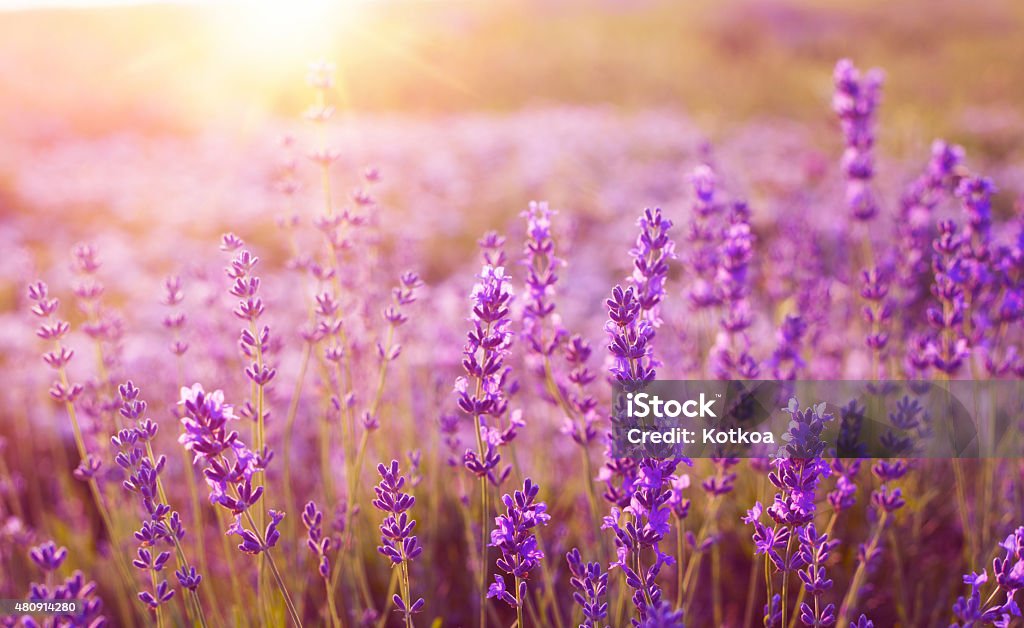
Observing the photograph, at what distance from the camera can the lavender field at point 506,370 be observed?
5.76 feet

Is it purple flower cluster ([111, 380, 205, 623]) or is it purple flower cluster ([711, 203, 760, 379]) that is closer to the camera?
purple flower cluster ([111, 380, 205, 623])

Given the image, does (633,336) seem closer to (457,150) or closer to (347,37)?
(457,150)

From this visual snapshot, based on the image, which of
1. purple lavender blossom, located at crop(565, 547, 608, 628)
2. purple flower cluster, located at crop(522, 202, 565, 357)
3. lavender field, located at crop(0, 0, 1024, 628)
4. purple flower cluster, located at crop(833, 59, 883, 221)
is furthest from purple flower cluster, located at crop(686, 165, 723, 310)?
purple lavender blossom, located at crop(565, 547, 608, 628)

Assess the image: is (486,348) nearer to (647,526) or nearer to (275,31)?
(647,526)

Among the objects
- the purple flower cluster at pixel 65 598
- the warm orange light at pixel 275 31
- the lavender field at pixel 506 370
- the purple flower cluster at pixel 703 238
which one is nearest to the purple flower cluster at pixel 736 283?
the lavender field at pixel 506 370

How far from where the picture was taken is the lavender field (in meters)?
1.75

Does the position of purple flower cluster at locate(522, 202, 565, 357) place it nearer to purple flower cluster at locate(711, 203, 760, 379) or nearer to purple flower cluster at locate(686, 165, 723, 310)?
purple flower cluster at locate(711, 203, 760, 379)

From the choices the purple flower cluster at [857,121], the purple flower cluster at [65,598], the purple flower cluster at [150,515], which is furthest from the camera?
the purple flower cluster at [857,121]

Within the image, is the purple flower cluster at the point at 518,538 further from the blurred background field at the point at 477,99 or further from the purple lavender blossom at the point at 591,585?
the blurred background field at the point at 477,99

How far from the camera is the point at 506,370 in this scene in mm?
1866

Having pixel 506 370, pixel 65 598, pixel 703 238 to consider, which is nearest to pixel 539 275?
pixel 506 370

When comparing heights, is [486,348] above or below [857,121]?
below

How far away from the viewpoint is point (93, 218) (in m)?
10.7

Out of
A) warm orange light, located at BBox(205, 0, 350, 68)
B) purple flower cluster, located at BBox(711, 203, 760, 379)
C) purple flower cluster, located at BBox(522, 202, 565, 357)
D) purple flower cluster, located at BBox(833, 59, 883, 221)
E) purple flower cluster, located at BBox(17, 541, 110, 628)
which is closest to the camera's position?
purple flower cluster, located at BBox(17, 541, 110, 628)
